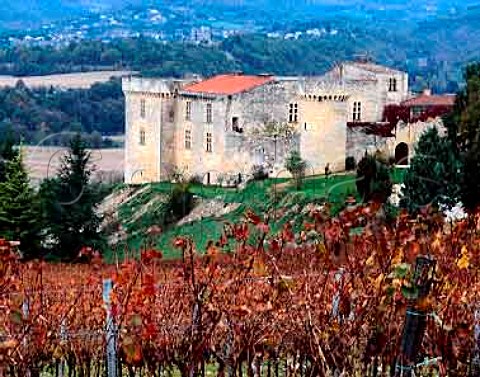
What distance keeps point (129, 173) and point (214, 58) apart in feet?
208

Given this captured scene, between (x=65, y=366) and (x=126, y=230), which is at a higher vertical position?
(x=65, y=366)

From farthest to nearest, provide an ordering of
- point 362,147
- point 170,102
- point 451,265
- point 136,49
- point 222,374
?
point 136,49
point 170,102
point 362,147
point 451,265
point 222,374

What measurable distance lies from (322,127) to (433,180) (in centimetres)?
948

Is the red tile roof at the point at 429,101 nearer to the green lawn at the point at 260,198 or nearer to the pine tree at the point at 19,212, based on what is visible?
the green lawn at the point at 260,198

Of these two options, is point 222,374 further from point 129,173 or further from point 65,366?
point 129,173

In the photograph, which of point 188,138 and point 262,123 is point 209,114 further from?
point 262,123

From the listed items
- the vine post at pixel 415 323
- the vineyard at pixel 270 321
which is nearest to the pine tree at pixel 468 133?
the vineyard at pixel 270 321

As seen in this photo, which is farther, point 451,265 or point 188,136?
point 188,136

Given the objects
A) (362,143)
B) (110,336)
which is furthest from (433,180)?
(110,336)

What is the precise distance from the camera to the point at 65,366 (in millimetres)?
9797

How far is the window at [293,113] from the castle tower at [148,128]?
324 cm

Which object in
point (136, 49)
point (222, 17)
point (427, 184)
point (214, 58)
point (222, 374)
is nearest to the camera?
point (222, 374)

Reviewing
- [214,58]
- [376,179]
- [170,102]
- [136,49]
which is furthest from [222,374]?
[136,49]

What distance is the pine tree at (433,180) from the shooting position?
2280cm
